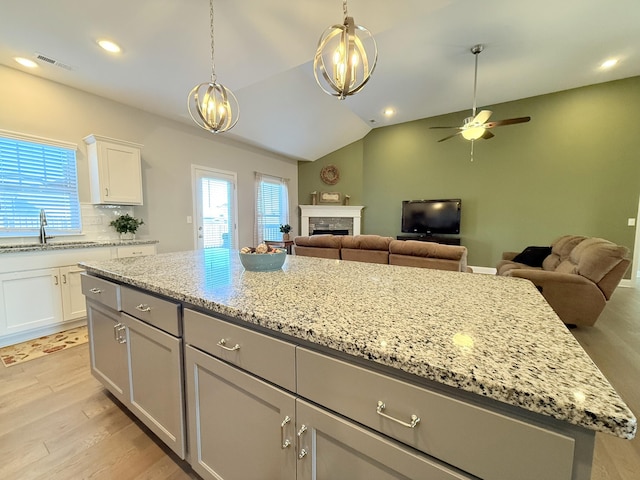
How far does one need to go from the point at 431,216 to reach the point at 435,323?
17.8 feet

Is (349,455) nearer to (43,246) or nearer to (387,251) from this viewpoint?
(387,251)

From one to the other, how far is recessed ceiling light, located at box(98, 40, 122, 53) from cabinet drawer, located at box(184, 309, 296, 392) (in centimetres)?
278

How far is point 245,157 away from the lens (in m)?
5.21

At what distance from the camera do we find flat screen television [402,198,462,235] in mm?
5504

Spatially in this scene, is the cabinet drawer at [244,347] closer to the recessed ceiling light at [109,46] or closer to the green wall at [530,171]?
the recessed ceiling light at [109,46]

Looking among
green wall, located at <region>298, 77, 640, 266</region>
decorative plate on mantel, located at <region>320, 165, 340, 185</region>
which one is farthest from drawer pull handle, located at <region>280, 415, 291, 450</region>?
decorative plate on mantel, located at <region>320, 165, 340, 185</region>

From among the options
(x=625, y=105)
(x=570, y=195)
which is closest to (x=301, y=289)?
(x=570, y=195)

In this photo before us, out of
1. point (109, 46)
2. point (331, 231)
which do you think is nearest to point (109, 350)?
point (109, 46)

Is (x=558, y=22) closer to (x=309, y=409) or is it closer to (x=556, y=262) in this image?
(x=556, y=262)

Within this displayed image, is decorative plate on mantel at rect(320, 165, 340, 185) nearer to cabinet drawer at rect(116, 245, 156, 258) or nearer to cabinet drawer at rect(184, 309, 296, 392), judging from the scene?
cabinet drawer at rect(116, 245, 156, 258)

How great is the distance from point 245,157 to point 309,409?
5156 mm

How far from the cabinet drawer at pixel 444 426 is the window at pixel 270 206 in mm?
4939

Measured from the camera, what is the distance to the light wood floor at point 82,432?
1280mm

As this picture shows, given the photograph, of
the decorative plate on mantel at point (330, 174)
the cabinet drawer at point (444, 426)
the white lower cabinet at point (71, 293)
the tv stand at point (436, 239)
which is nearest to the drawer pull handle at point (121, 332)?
the cabinet drawer at point (444, 426)
